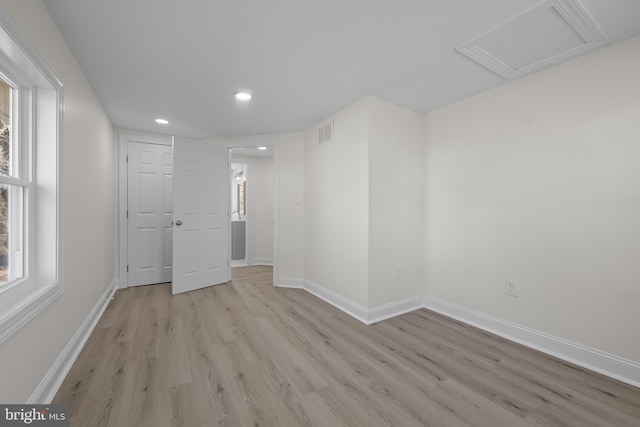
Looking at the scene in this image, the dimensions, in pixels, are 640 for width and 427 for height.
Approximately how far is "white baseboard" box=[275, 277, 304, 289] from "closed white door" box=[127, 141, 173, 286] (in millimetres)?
1674

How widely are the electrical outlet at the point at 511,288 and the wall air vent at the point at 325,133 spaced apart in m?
2.29

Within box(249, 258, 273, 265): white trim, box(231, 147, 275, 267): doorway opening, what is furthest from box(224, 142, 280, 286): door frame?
box(249, 258, 273, 265): white trim

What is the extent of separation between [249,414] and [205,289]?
98.1 inches

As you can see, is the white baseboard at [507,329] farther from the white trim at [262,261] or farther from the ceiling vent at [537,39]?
A: the ceiling vent at [537,39]

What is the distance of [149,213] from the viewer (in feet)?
12.3

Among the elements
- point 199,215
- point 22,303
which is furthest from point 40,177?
point 199,215

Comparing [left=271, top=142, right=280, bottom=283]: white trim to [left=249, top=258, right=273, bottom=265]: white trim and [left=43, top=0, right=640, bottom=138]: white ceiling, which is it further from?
[left=249, top=258, right=273, bottom=265]: white trim

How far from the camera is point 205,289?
11.8 ft

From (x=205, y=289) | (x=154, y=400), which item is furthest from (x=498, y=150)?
(x=205, y=289)

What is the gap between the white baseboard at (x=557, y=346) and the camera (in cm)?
172

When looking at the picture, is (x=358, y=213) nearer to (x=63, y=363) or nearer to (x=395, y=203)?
(x=395, y=203)

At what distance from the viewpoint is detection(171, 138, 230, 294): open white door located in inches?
134

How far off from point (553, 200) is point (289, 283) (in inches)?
121

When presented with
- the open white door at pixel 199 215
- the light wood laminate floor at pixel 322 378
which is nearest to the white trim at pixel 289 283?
the open white door at pixel 199 215
